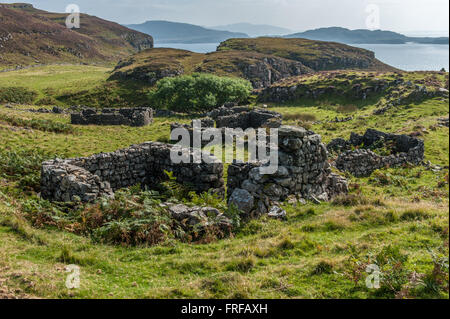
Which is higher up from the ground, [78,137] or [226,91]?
[226,91]

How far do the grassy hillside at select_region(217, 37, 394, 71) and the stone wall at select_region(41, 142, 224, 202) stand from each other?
395 ft

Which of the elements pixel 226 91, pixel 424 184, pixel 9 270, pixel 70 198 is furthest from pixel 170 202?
pixel 226 91

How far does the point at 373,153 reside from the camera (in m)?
20.9

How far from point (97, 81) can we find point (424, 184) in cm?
9000

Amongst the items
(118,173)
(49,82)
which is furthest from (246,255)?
(49,82)

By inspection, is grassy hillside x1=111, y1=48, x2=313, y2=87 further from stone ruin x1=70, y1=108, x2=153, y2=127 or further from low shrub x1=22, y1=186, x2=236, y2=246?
low shrub x1=22, y1=186, x2=236, y2=246

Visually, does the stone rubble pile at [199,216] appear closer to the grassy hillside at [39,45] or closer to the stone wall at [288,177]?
the stone wall at [288,177]

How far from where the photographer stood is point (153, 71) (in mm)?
95375

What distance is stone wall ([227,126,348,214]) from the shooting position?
481 inches

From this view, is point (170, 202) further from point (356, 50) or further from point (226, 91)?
point (356, 50)

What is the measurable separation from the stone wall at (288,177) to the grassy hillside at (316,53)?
120251 millimetres
